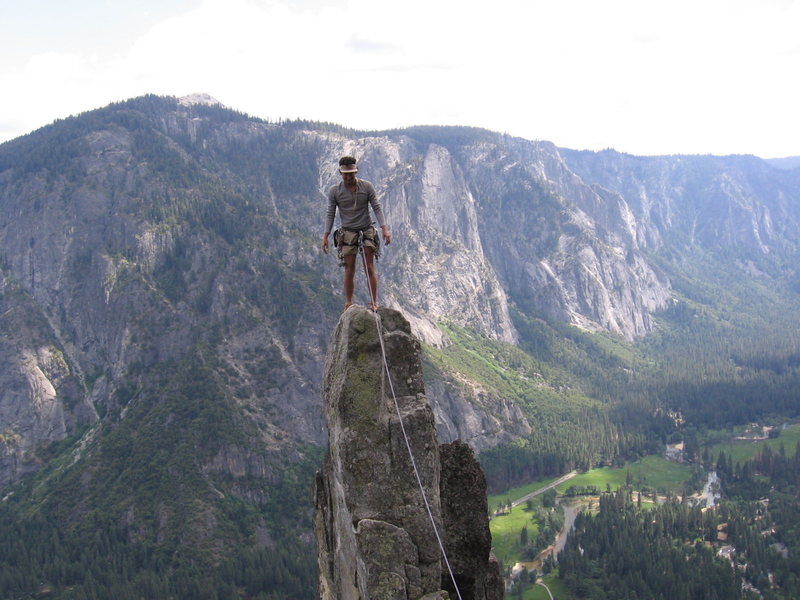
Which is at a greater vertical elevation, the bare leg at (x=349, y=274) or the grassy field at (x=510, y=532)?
the bare leg at (x=349, y=274)

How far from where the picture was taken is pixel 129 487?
15850 cm

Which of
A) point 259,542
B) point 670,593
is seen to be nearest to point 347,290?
point 670,593

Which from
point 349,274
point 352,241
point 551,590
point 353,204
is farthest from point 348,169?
point 551,590

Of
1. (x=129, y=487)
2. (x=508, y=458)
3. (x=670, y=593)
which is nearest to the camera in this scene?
(x=670, y=593)

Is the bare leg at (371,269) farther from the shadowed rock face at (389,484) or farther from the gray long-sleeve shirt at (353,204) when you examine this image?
the shadowed rock face at (389,484)

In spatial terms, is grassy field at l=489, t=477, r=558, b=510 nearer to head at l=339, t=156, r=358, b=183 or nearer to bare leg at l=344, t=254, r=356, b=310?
bare leg at l=344, t=254, r=356, b=310

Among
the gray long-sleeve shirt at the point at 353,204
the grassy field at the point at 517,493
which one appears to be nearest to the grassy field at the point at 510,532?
the grassy field at the point at 517,493

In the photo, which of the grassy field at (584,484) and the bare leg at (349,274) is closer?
the bare leg at (349,274)

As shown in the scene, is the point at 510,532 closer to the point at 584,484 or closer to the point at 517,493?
the point at 517,493

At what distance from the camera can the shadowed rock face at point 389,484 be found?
23.0 m

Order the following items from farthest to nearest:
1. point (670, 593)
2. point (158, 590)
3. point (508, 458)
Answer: point (508, 458) → point (158, 590) → point (670, 593)

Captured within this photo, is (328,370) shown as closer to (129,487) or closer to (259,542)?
(259,542)

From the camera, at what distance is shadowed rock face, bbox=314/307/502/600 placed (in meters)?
23.0

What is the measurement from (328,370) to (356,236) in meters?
5.09
